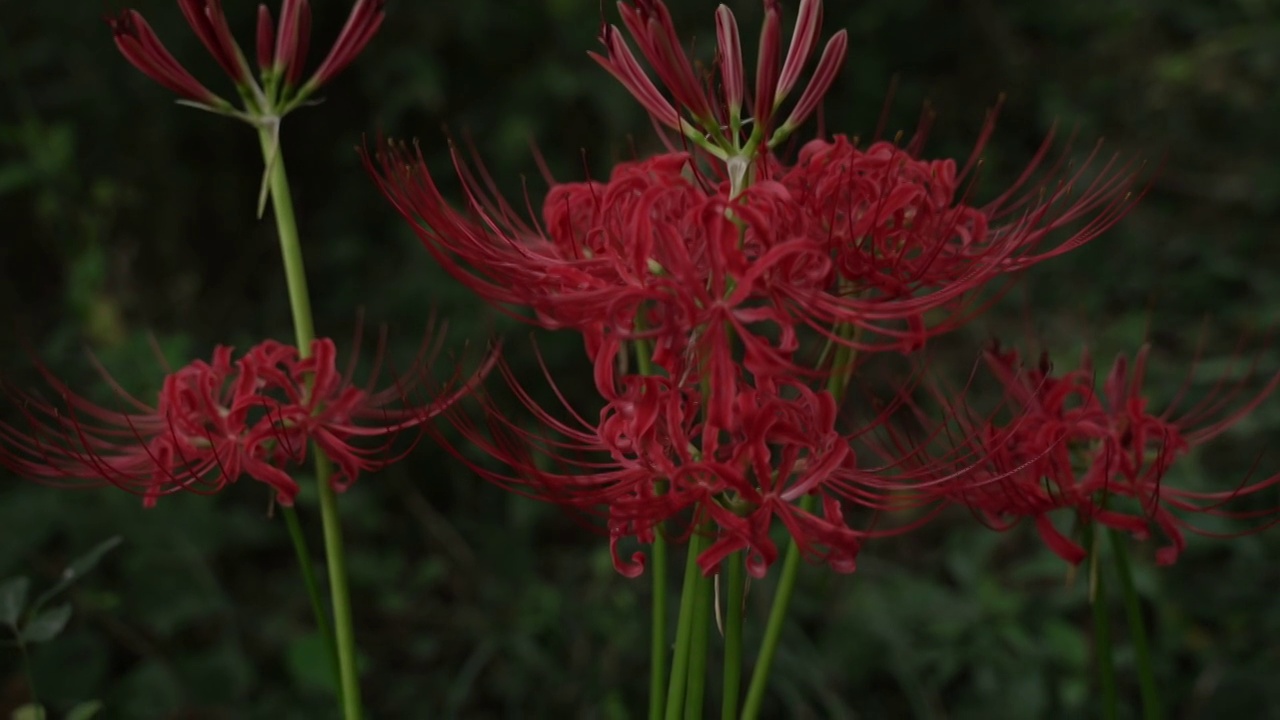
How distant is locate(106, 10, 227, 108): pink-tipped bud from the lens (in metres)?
0.78

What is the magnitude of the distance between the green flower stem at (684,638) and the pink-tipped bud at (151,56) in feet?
1.48

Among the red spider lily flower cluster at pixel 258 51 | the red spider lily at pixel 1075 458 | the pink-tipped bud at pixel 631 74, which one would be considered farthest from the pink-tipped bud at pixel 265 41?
the red spider lily at pixel 1075 458

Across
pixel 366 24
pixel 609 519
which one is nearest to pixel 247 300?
pixel 366 24

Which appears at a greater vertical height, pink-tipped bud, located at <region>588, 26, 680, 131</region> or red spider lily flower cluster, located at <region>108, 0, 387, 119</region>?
red spider lily flower cluster, located at <region>108, 0, 387, 119</region>

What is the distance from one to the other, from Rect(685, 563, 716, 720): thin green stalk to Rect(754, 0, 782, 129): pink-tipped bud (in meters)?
0.30

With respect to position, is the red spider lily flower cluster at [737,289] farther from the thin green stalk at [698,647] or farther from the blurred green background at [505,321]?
the blurred green background at [505,321]

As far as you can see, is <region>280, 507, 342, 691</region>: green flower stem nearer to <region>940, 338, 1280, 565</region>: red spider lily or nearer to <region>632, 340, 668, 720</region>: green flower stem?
<region>632, 340, 668, 720</region>: green flower stem

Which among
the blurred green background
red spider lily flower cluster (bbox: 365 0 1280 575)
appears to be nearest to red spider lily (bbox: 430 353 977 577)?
red spider lily flower cluster (bbox: 365 0 1280 575)

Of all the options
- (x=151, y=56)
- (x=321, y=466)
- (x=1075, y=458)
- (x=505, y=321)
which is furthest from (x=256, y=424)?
(x=505, y=321)

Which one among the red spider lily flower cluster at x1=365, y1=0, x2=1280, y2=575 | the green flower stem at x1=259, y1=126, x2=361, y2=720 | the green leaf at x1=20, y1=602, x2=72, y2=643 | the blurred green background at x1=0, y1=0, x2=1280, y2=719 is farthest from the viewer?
the blurred green background at x1=0, y1=0, x2=1280, y2=719

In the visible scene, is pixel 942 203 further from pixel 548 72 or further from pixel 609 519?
pixel 548 72

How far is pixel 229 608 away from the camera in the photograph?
1.58 metres

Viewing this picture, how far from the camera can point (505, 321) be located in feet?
6.26

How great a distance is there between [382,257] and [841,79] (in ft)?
3.04
